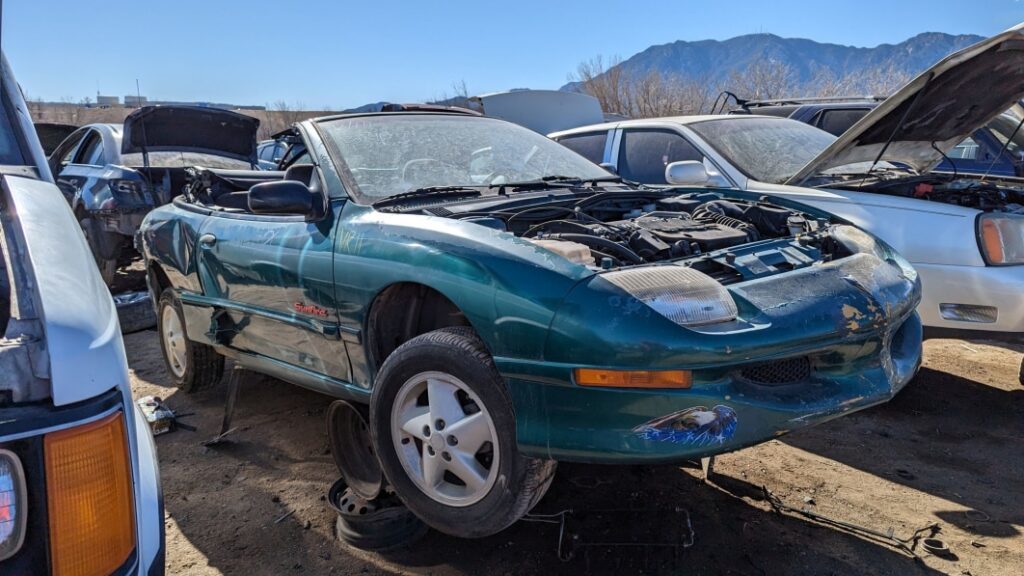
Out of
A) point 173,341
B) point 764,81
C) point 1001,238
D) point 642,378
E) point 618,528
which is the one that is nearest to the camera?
point 642,378

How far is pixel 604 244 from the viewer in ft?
9.08

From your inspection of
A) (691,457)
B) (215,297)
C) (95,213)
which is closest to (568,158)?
(215,297)

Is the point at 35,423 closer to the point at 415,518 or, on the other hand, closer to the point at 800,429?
the point at 415,518

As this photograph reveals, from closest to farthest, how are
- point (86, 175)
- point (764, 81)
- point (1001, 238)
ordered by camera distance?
point (1001, 238)
point (86, 175)
point (764, 81)

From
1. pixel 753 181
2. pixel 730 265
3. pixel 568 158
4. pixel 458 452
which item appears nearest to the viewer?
pixel 458 452

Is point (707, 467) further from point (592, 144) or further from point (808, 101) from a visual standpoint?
point (808, 101)

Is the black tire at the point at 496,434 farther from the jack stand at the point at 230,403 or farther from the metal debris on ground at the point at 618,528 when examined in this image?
the jack stand at the point at 230,403

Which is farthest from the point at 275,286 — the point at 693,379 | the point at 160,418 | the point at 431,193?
the point at 693,379

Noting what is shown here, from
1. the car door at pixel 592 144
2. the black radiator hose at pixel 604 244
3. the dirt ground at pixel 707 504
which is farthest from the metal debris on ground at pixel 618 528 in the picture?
the car door at pixel 592 144

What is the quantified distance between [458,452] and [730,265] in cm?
118

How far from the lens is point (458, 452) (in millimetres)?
2500

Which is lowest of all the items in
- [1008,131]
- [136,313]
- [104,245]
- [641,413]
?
[136,313]

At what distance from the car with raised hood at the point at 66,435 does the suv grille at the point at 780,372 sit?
1.69 metres

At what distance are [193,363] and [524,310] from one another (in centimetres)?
296
